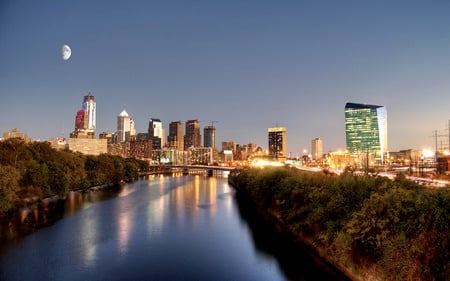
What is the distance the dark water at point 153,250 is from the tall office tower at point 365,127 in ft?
478

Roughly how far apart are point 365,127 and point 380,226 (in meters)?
173

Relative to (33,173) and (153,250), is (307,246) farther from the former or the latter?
(33,173)

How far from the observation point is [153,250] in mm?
30859

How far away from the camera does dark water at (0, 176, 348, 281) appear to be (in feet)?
81.8

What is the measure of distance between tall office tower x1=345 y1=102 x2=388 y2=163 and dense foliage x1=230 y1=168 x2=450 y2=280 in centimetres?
15834

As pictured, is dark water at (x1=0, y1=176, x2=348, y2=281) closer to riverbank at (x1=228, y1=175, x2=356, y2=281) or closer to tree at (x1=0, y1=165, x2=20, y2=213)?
riverbank at (x1=228, y1=175, x2=356, y2=281)

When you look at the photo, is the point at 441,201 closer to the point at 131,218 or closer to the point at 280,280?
the point at 280,280

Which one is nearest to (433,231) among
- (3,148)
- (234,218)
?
(234,218)

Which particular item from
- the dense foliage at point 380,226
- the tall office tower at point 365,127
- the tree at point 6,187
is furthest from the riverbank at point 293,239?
the tall office tower at point 365,127

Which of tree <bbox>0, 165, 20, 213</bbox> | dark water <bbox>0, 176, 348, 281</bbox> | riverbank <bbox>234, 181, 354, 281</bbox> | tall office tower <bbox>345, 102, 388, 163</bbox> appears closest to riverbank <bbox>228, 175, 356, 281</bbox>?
riverbank <bbox>234, 181, 354, 281</bbox>

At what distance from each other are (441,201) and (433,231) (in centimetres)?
153

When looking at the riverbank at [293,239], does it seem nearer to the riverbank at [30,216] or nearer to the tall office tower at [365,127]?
the riverbank at [30,216]

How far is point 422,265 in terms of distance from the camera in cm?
1627

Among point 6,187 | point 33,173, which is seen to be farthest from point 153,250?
point 33,173
